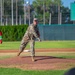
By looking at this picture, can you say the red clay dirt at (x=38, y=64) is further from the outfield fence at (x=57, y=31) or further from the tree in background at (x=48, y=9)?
the tree in background at (x=48, y=9)

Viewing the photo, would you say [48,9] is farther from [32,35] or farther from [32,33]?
[32,33]

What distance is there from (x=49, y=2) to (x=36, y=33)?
190 feet

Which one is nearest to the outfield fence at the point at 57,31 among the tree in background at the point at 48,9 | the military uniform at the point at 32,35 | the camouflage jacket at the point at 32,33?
the tree in background at the point at 48,9

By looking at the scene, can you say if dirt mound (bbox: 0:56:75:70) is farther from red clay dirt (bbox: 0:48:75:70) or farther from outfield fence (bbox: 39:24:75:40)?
outfield fence (bbox: 39:24:75:40)

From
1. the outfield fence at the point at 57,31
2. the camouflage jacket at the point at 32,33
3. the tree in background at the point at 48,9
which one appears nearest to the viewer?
the camouflage jacket at the point at 32,33

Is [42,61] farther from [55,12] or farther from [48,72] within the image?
[55,12]

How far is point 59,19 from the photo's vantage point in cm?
5244

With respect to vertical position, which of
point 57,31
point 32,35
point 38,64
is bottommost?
point 38,64

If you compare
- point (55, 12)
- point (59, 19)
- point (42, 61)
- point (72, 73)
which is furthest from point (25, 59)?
point (55, 12)

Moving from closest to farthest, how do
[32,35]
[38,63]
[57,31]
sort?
[38,63]
[32,35]
[57,31]

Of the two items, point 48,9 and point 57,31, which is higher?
point 48,9

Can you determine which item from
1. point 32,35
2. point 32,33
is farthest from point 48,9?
point 32,33

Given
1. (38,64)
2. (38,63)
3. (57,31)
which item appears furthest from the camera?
(57,31)

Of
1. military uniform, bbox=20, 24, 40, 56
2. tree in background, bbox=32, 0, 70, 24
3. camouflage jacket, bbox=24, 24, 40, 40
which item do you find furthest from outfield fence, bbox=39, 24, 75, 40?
camouflage jacket, bbox=24, 24, 40, 40
